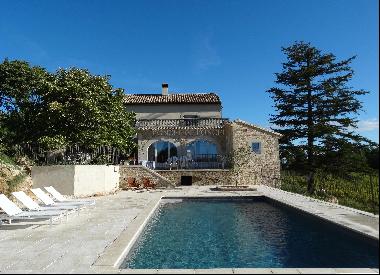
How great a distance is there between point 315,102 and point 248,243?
2835 centimetres

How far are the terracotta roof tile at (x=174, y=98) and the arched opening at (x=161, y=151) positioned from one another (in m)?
5.34

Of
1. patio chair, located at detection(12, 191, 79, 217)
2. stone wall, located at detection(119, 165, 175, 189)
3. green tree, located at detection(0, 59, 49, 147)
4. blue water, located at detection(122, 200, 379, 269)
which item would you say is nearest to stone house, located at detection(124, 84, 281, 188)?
stone wall, located at detection(119, 165, 175, 189)

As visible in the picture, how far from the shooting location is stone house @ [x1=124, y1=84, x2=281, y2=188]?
3036 centimetres

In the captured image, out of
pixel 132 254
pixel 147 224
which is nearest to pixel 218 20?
pixel 147 224

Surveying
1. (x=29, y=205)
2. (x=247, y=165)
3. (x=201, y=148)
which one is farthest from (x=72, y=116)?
(x=29, y=205)

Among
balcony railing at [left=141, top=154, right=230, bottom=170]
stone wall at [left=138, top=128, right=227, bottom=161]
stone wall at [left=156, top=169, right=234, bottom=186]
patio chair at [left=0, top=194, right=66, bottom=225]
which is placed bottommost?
patio chair at [left=0, top=194, right=66, bottom=225]

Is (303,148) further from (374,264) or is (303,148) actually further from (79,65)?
(374,264)

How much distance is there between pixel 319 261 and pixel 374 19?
16.6 feet

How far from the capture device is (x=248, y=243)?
9344 millimetres

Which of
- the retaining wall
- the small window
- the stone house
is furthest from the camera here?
the small window

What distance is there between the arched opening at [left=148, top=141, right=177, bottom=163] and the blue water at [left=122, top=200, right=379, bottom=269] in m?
18.6

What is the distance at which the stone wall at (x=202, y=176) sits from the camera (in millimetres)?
30125

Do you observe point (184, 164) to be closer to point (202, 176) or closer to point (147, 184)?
point (202, 176)

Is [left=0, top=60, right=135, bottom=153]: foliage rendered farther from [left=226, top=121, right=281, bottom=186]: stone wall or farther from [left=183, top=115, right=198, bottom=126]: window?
[left=226, top=121, right=281, bottom=186]: stone wall
